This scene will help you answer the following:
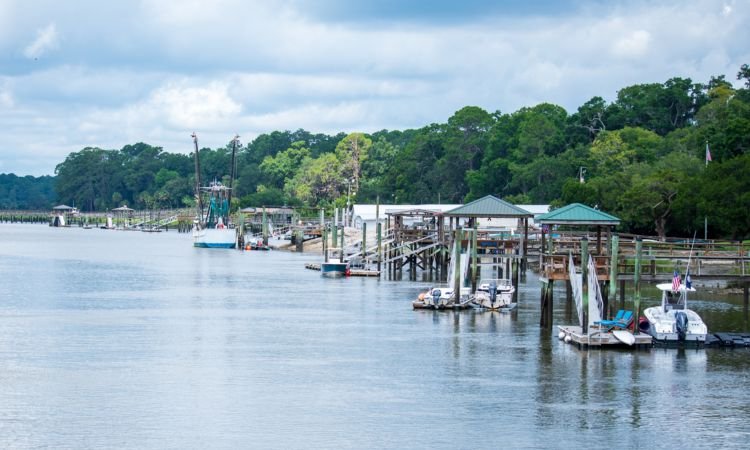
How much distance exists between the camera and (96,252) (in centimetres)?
15638

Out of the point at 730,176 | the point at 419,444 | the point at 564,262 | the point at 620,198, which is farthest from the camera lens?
the point at 620,198

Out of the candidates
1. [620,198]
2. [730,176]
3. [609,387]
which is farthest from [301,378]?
[620,198]

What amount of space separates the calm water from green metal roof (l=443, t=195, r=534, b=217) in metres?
7.09

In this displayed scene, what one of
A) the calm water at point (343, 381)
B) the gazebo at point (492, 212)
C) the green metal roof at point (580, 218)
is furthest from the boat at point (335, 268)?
the green metal roof at point (580, 218)

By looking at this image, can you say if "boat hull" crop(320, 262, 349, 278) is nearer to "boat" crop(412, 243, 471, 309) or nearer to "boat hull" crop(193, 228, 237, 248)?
"boat" crop(412, 243, 471, 309)

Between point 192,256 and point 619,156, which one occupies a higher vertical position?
point 619,156

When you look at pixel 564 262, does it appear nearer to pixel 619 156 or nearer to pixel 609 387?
pixel 609 387

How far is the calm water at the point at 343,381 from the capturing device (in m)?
37.5

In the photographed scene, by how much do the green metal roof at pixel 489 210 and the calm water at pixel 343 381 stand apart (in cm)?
709

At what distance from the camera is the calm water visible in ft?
123

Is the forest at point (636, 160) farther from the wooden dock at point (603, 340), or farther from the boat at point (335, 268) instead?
the wooden dock at point (603, 340)

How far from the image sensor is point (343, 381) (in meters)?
46.0

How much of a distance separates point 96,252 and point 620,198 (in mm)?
73396

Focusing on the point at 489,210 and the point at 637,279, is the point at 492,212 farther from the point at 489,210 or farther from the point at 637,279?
the point at 637,279
